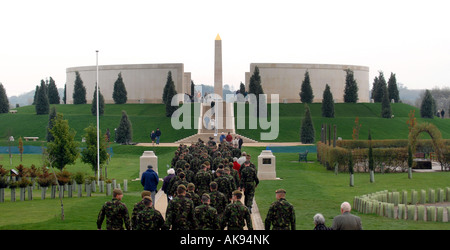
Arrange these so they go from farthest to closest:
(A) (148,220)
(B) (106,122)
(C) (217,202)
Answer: (B) (106,122)
(C) (217,202)
(A) (148,220)

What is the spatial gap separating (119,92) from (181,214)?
66.4 metres

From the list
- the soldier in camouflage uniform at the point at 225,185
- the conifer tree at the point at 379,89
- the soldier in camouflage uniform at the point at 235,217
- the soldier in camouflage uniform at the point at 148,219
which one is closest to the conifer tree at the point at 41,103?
the conifer tree at the point at 379,89

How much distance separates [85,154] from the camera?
29.2 meters

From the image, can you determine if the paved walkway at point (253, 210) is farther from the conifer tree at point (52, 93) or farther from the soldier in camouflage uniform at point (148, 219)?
the conifer tree at point (52, 93)

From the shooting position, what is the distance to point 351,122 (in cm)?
6084

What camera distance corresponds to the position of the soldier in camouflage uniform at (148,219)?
1079 cm

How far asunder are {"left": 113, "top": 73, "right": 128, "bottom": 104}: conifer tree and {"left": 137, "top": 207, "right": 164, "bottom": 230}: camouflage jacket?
6611cm

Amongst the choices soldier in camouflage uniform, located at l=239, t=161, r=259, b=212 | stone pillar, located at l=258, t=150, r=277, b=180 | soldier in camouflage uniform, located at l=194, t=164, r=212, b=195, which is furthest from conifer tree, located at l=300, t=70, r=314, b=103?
soldier in camouflage uniform, located at l=194, t=164, r=212, b=195

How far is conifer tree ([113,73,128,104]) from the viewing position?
7594 centimetres

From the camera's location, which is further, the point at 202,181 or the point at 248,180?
the point at 248,180

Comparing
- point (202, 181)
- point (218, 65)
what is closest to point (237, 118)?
point (218, 65)

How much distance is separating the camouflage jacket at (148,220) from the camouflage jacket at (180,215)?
0.34m

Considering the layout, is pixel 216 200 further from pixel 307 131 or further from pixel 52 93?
pixel 52 93
